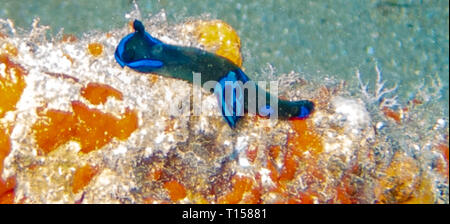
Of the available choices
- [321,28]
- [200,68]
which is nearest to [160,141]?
[200,68]

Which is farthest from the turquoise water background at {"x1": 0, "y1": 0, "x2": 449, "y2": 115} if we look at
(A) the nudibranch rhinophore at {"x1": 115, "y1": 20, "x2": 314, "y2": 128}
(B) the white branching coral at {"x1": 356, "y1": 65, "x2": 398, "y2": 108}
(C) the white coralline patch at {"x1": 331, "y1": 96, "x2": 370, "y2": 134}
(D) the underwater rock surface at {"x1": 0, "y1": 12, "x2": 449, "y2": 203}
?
(C) the white coralline patch at {"x1": 331, "y1": 96, "x2": 370, "y2": 134}

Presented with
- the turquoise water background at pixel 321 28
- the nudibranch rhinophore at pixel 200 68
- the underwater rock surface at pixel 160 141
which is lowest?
the underwater rock surface at pixel 160 141

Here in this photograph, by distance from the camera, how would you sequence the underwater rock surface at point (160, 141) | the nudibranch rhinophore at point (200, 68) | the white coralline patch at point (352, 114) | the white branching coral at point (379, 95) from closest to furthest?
the underwater rock surface at point (160, 141) → the nudibranch rhinophore at point (200, 68) → the white coralline patch at point (352, 114) → the white branching coral at point (379, 95)

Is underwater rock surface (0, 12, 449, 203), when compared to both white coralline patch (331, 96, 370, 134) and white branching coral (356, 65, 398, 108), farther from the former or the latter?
white branching coral (356, 65, 398, 108)

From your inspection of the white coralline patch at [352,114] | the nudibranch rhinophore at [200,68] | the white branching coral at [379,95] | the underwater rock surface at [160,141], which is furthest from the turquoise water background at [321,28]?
the white coralline patch at [352,114]

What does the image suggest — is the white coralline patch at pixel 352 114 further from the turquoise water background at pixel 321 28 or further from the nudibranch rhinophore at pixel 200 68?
the turquoise water background at pixel 321 28

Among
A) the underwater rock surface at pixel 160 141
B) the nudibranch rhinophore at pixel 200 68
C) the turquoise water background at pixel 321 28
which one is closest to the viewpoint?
the underwater rock surface at pixel 160 141
